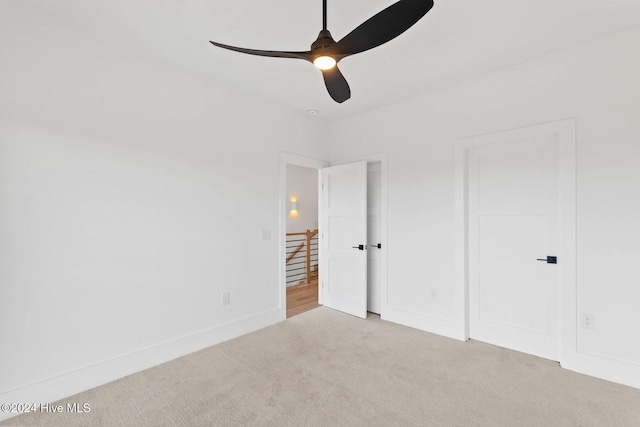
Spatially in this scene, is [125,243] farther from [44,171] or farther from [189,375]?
[189,375]

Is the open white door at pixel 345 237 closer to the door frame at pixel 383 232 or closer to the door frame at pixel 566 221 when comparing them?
the door frame at pixel 383 232

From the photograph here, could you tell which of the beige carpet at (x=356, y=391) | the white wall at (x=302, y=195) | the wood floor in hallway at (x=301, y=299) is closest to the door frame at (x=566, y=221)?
the beige carpet at (x=356, y=391)

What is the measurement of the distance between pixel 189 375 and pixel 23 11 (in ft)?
9.72

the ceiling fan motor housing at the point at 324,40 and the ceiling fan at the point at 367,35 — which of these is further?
the ceiling fan motor housing at the point at 324,40

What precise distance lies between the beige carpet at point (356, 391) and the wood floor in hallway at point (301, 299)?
115 cm

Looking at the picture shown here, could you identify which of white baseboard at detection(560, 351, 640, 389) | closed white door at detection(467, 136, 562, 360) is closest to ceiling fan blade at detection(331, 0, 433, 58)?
closed white door at detection(467, 136, 562, 360)

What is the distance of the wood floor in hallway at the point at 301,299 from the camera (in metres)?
4.16

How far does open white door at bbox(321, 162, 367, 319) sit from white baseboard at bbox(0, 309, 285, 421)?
124cm

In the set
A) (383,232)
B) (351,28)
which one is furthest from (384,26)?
(383,232)

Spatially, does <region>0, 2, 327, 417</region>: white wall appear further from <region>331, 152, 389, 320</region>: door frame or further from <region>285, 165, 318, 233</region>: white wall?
<region>285, 165, 318, 233</region>: white wall

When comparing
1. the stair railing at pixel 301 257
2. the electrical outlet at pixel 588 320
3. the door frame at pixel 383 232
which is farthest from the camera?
the stair railing at pixel 301 257

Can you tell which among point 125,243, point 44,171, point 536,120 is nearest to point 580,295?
point 536,120

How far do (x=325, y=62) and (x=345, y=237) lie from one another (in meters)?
2.69

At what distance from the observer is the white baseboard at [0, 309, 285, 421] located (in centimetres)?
202
